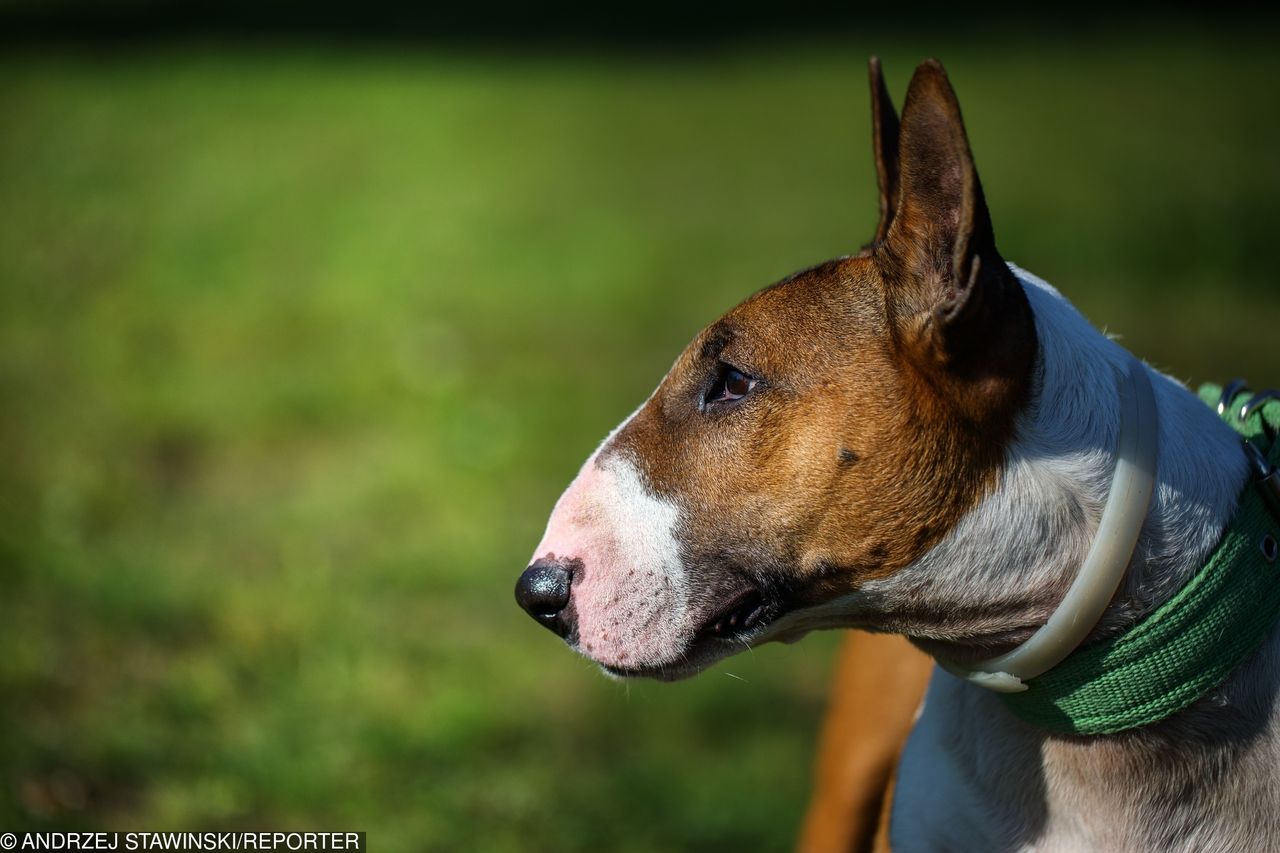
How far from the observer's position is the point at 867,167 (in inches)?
480

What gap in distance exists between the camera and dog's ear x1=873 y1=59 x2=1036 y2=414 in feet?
6.98

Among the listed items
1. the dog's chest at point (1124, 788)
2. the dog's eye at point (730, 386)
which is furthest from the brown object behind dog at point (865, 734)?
the dog's eye at point (730, 386)

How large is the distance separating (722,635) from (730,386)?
445 millimetres

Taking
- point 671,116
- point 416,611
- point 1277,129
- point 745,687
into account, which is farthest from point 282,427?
point 1277,129

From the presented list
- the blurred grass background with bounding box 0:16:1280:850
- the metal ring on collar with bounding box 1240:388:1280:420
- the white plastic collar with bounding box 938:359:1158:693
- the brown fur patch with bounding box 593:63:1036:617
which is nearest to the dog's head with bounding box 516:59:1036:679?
the brown fur patch with bounding box 593:63:1036:617

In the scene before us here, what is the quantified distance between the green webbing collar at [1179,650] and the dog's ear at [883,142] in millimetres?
823

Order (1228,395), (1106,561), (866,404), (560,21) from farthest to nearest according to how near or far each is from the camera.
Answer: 1. (560,21)
2. (1228,395)
3. (866,404)
4. (1106,561)

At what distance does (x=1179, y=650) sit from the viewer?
2180 millimetres

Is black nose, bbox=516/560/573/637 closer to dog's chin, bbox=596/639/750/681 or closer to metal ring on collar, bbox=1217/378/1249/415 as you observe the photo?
dog's chin, bbox=596/639/750/681

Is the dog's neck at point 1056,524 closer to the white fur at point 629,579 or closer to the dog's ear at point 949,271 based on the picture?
the dog's ear at point 949,271

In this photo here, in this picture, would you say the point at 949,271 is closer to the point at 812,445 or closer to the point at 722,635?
the point at 812,445

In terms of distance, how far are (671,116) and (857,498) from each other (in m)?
12.1

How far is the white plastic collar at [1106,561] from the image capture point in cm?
214

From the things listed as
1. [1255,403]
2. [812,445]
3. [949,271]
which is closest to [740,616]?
[812,445]
